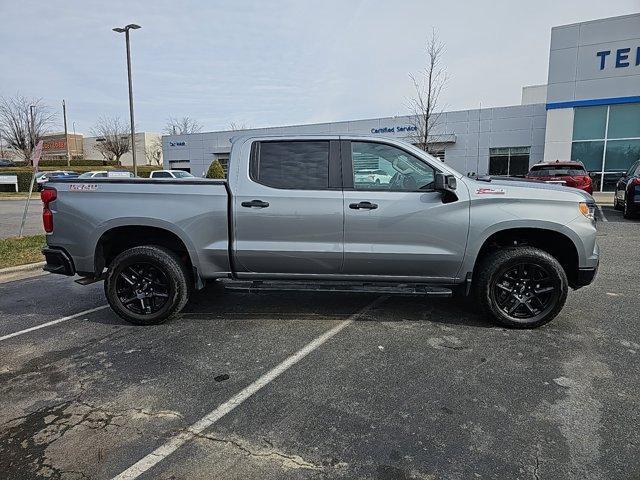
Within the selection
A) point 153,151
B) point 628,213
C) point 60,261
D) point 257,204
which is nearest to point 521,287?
point 257,204

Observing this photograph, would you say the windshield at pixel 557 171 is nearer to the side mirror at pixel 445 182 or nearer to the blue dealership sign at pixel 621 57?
the side mirror at pixel 445 182

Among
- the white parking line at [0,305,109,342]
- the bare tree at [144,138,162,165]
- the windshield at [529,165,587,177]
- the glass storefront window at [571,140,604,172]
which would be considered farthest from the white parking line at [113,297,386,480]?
the bare tree at [144,138,162,165]

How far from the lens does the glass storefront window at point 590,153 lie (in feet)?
76.8

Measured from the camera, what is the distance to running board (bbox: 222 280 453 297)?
438 cm

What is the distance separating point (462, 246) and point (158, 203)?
→ 3.04 m

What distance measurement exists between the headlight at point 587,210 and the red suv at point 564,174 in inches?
361

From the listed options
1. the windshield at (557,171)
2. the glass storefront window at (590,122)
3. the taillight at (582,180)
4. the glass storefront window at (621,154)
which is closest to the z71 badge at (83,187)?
the windshield at (557,171)

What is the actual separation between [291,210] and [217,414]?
206 cm

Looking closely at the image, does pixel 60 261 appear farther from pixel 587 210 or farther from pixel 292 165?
pixel 587 210

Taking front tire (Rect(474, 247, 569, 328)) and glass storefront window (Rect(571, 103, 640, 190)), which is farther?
glass storefront window (Rect(571, 103, 640, 190))

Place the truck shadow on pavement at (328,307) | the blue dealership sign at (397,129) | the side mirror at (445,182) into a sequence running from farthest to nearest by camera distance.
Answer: the blue dealership sign at (397,129) → the truck shadow on pavement at (328,307) → the side mirror at (445,182)

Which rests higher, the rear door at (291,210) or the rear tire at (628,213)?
the rear door at (291,210)

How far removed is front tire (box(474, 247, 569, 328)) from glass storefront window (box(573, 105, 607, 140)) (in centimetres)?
2317

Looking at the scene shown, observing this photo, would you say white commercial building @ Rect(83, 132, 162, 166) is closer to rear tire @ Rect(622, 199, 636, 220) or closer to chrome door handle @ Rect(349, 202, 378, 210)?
rear tire @ Rect(622, 199, 636, 220)
